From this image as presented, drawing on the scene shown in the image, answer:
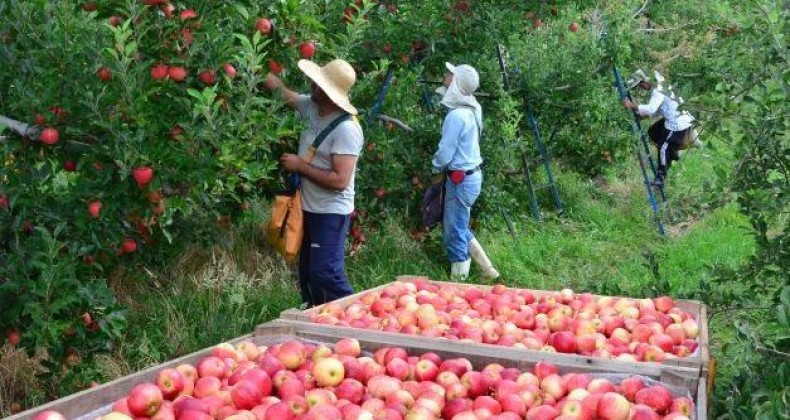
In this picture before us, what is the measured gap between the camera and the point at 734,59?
3.54m

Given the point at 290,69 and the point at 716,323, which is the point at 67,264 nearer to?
the point at 290,69

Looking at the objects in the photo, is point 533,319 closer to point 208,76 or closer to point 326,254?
point 326,254

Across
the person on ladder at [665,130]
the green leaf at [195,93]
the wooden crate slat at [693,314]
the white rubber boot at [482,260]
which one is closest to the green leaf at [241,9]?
the green leaf at [195,93]

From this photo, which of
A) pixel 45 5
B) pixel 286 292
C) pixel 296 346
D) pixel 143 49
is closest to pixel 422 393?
pixel 296 346

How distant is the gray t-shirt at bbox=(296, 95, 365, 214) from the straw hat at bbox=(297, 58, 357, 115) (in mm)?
128

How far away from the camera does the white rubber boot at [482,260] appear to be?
7160 mm

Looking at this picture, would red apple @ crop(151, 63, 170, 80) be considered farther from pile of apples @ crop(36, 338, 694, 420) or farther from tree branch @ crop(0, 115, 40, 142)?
pile of apples @ crop(36, 338, 694, 420)

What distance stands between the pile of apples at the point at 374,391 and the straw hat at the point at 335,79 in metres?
1.73

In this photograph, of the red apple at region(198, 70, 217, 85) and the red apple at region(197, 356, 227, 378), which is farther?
the red apple at region(198, 70, 217, 85)

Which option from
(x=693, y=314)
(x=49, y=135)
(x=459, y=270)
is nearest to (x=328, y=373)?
(x=49, y=135)

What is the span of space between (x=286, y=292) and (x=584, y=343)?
2621 millimetres

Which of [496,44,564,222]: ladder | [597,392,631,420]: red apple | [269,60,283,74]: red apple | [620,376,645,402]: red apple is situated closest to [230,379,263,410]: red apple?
[597,392,631,420]: red apple

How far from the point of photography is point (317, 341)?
3426mm

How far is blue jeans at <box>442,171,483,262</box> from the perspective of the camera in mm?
6957
